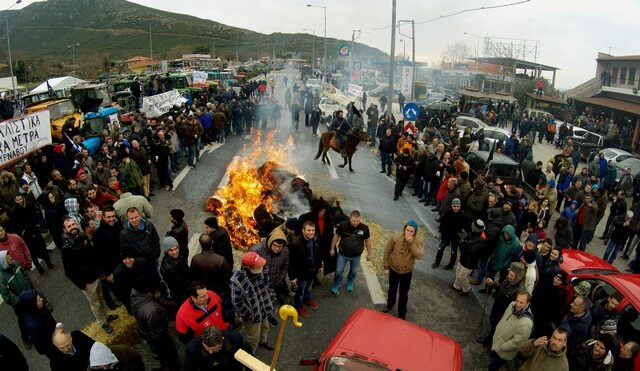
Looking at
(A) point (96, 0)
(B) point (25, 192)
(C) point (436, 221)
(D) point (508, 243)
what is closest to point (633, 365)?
(D) point (508, 243)

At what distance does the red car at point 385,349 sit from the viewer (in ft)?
15.0

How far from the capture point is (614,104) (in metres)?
30.7

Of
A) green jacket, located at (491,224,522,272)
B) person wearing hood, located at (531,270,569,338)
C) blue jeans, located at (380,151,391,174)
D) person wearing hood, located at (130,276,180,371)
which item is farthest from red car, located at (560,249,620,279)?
blue jeans, located at (380,151,391,174)

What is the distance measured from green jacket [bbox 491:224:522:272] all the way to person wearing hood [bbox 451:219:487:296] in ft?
1.08

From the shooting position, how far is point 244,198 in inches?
420

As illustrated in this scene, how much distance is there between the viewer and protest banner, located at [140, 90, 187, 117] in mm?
19531

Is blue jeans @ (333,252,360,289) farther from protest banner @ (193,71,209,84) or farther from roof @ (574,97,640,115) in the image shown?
protest banner @ (193,71,209,84)

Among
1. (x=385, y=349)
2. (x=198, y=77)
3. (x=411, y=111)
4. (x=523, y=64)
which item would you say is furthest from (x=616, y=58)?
(x=385, y=349)

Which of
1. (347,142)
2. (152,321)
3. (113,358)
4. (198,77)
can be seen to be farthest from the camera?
(198,77)

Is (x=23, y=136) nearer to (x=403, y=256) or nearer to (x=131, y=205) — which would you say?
(x=131, y=205)

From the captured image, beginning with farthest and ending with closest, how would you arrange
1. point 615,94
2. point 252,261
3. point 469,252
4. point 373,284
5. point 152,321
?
point 615,94 → point 373,284 → point 469,252 → point 252,261 → point 152,321

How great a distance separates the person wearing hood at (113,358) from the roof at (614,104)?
3042 centimetres

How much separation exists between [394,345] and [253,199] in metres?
6.36

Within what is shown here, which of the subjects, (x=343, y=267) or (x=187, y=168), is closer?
(x=343, y=267)
